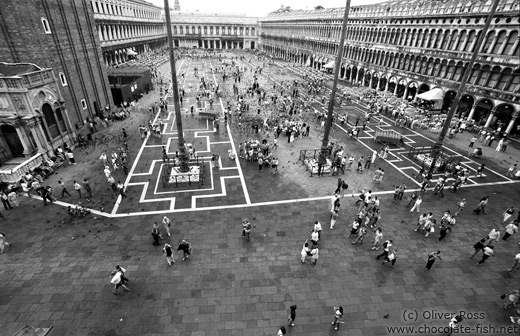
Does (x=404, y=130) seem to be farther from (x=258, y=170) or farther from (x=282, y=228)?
(x=282, y=228)

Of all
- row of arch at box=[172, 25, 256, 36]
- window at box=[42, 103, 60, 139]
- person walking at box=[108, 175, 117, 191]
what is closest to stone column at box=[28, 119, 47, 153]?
window at box=[42, 103, 60, 139]

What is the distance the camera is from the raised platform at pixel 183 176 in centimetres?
1927

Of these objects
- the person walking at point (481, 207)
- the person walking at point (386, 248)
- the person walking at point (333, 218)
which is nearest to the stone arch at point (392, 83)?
the person walking at point (481, 207)

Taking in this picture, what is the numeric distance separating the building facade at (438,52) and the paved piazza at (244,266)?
54.0 feet

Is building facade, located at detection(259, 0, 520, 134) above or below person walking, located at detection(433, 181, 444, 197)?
above

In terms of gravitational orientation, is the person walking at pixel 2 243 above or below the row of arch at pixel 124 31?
Result: below

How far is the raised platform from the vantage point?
19266mm

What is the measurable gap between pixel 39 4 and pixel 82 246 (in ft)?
73.8

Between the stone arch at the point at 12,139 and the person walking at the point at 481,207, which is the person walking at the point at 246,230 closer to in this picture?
the person walking at the point at 481,207

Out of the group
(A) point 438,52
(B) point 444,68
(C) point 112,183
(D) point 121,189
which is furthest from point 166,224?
(A) point 438,52

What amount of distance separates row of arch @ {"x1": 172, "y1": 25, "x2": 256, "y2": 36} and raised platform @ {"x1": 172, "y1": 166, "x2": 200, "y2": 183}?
13913cm

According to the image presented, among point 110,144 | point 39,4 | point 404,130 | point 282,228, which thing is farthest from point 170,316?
point 404,130

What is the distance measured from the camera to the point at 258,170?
21.5 metres

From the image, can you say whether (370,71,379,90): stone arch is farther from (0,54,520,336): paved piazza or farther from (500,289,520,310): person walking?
(500,289,520,310): person walking
